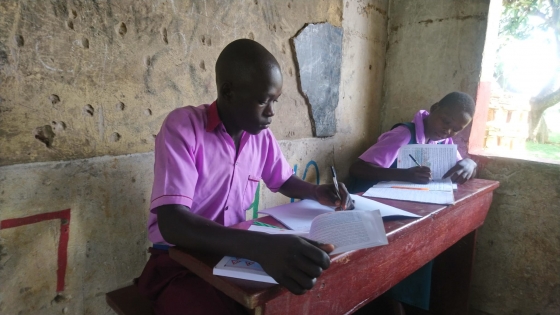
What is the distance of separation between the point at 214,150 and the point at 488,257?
2.04 metres

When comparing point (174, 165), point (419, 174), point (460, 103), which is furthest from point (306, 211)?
point (460, 103)

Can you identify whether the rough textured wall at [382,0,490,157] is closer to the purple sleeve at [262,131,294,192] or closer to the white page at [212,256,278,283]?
the purple sleeve at [262,131,294,192]

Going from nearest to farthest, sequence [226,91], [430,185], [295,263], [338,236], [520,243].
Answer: [295,263] < [338,236] < [226,91] < [430,185] < [520,243]

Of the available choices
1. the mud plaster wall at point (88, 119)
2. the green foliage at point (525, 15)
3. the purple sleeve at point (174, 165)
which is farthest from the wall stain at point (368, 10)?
the green foliage at point (525, 15)

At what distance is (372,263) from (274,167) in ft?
1.92

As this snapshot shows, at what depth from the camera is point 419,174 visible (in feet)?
5.86

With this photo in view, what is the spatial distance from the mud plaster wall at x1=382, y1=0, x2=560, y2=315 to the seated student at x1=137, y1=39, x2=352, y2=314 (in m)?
1.50

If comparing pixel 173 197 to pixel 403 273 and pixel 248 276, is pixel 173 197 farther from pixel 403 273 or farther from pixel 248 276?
pixel 403 273

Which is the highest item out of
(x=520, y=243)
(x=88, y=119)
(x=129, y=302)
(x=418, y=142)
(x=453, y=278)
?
(x=88, y=119)

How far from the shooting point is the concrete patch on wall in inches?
83.5

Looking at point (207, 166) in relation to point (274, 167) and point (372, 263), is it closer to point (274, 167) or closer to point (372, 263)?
point (274, 167)

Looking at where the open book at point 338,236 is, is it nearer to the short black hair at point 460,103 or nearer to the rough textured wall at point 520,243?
the short black hair at point 460,103

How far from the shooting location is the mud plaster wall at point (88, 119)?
1108mm

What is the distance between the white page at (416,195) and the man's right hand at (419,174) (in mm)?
147
